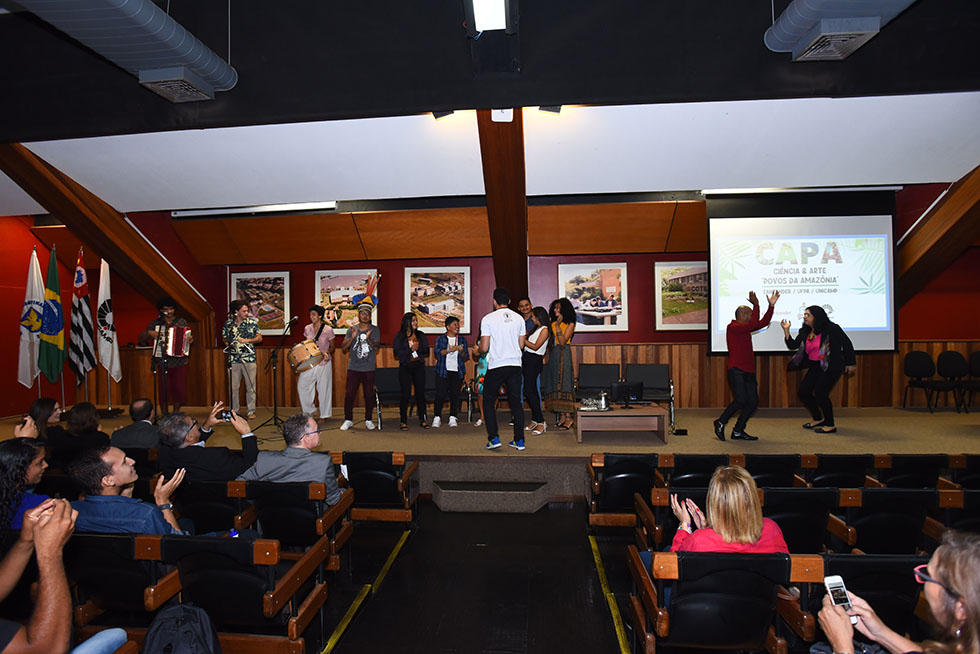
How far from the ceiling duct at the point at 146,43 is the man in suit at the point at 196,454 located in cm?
228

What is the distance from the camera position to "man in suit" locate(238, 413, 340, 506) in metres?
3.50

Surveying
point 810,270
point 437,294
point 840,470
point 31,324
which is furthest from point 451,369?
point 31,324

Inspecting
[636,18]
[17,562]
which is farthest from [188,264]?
[17,562]

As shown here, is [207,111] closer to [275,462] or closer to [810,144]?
[275,462]

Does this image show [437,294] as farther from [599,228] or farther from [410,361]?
[599,228]

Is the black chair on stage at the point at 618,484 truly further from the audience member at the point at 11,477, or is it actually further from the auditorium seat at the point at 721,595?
the audience member at the point at 11,477

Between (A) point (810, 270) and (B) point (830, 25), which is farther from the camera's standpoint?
(A) point (810, 270)

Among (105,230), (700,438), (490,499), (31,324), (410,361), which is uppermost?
(105,230)

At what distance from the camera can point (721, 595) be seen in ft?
7.73

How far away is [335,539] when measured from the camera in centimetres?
363

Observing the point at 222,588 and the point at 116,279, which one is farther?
the point at 116,279

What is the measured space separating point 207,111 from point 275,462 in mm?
2974

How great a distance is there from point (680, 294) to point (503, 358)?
4530 mm

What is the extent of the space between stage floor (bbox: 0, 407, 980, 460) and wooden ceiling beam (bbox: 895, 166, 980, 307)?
1.85 meters
